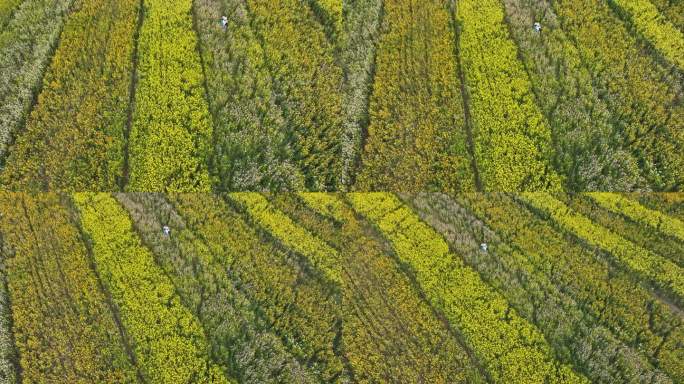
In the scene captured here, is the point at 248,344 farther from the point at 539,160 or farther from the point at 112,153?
the point at 539,160

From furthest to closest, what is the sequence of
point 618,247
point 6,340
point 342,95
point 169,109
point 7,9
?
1. point 7,9
2. point 342,95
3. point 169,109
4. point 618,247
5. point 6,340

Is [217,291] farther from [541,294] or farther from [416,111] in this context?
[541,294]

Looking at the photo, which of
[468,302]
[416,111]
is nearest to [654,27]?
[416,111]

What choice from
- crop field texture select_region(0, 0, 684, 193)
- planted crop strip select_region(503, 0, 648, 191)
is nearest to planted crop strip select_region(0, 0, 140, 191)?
crop field texture select_region(0, 0, 684, 193)

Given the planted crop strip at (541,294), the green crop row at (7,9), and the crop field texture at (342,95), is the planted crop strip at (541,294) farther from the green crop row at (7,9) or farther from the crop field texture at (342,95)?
the green crop row at (7,9)

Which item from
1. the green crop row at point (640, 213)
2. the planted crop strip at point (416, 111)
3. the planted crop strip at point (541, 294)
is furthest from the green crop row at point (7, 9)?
the green crop row at point (640, 213)

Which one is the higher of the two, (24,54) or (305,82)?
(24,54)
